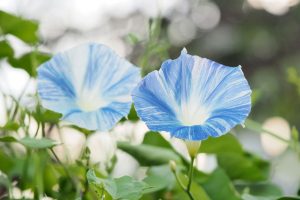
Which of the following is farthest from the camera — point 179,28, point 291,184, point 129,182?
point 179,28

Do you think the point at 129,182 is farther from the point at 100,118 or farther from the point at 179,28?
the point at 179,28

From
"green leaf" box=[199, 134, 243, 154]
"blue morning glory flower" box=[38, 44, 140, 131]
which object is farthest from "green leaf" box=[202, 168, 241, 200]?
"blue morning glory flower" box=[38, 44, 140, 131]

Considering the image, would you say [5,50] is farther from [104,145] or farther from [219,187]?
[219,187]

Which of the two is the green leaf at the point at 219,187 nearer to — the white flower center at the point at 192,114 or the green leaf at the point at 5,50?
the white flower center at the point at 192,114

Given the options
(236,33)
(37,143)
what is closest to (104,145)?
(37,143)

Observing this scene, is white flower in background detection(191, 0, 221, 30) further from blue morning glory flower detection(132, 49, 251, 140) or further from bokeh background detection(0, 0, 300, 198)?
blue morning glory flower detection(132, 49, 251, 140)

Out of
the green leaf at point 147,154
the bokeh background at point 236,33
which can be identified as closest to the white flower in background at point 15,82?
the green leaf at point 147,154

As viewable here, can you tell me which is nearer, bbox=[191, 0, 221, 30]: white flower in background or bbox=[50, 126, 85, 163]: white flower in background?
bbox=[50, 126, 85, 163]: white flower in background

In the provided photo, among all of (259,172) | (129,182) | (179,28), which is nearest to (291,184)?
(179,28)
